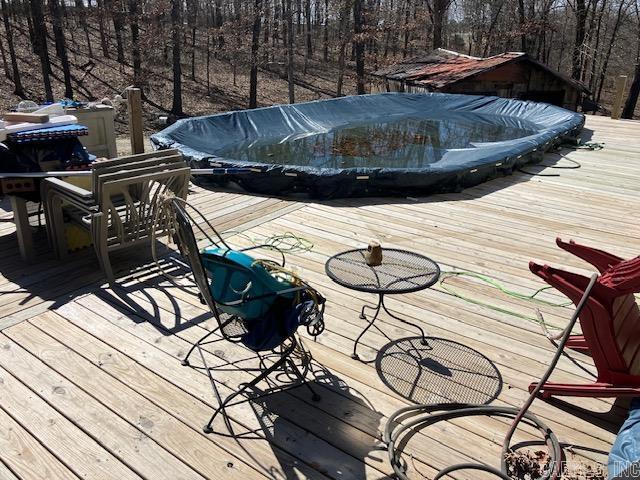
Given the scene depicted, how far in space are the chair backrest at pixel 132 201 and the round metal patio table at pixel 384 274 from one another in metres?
1.25

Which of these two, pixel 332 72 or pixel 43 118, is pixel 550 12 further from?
pixel 43 118

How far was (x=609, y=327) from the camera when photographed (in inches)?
85.1

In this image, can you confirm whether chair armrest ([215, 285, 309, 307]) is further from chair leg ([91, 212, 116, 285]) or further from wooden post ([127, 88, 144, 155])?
wooden post ([127, 88, 144, 155])

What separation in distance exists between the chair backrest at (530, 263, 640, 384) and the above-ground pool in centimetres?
296

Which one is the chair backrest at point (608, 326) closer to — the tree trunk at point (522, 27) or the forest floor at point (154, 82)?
the forest floor at point (154, 82)

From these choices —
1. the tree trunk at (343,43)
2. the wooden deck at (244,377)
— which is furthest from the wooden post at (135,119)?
the tree trunk at (343,43)

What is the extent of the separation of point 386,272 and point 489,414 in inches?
33.6

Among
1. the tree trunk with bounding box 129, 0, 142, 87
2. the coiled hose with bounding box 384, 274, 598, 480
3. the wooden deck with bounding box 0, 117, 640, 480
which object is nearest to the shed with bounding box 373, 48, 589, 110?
the tree trunk with bounding box 129, 0, 142, 87

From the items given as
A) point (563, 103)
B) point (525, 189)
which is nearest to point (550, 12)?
point (563, 103)

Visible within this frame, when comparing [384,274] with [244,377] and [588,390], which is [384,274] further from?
[588,390]

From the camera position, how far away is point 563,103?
1596 centimetres

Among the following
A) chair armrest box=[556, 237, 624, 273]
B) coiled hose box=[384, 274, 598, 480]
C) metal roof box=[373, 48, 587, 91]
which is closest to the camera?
coiled hose box=[384, 274, 598, 480]

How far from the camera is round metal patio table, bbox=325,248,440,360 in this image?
99.1 inches

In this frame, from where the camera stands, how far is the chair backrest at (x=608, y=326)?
2.16 m
